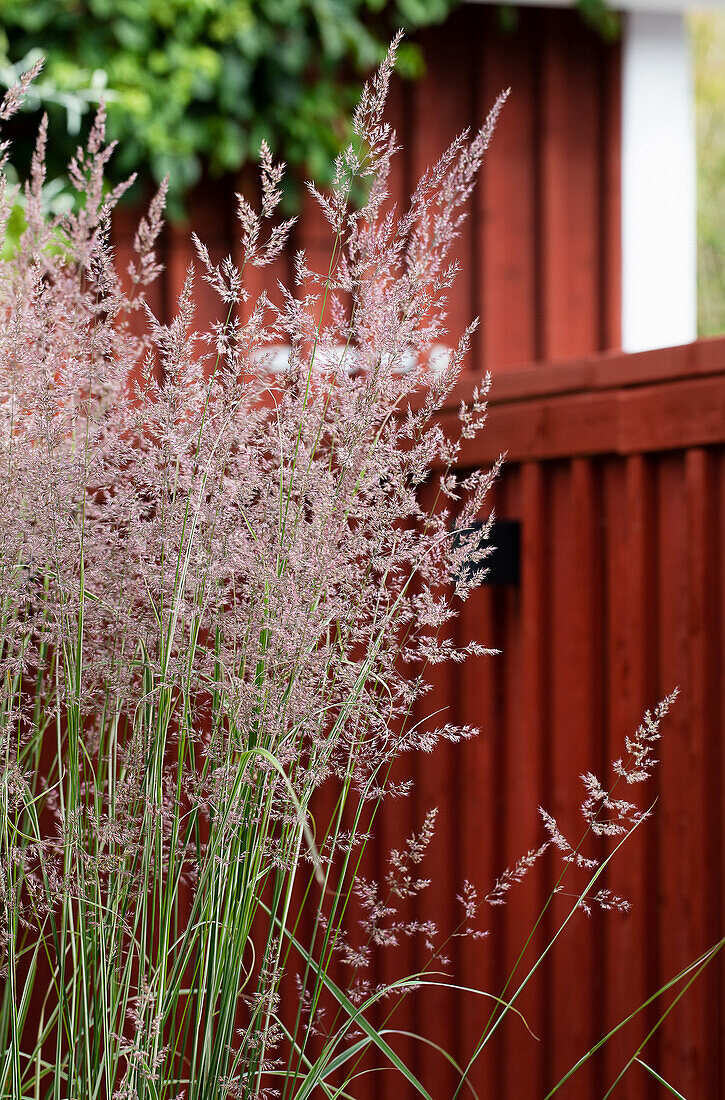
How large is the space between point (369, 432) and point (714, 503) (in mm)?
607

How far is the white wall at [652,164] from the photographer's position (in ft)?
16.9

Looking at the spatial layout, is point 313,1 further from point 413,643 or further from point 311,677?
point 311,677

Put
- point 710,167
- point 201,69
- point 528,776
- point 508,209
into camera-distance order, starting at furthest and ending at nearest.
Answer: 1. point 710,167
2. point 508,209
3. point 201,69
4. point 528,776

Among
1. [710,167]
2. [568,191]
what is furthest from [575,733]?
[710,167]

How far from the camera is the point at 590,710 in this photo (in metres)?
1.67

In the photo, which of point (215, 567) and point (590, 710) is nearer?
point (215, 567)

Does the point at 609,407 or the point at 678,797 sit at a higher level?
the point at 609,407

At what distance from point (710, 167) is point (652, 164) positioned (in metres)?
8.42

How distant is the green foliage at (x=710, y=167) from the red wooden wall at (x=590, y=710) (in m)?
11.3

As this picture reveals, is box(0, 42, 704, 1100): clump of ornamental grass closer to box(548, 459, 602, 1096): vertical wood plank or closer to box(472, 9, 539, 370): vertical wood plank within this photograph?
box(548, 459, 602, 1096): vertical wood plank

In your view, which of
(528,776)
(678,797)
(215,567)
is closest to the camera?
(215,567)

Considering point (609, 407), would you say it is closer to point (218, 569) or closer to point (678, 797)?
point (678, 797)

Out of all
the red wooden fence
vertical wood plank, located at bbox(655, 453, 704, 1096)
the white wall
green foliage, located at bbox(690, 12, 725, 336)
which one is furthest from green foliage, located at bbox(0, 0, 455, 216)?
green foliage, located at bbox(690, 12, 725, 336)

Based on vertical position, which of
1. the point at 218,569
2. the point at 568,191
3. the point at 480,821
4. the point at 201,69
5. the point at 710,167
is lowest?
the point at 480,821
